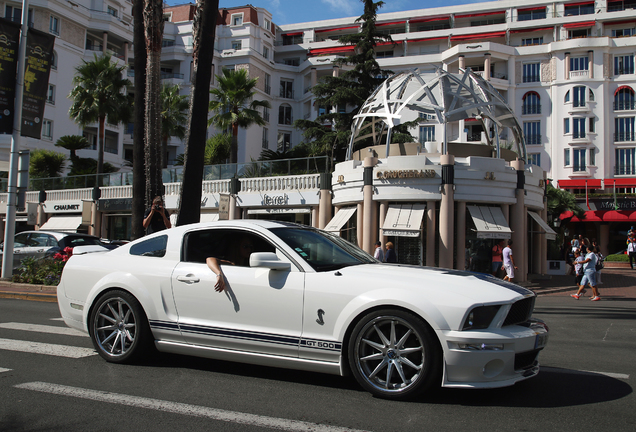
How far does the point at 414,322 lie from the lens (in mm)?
4375

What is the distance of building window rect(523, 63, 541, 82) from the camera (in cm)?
5253

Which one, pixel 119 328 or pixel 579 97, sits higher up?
pixel 579 97

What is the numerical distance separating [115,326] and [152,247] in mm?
933

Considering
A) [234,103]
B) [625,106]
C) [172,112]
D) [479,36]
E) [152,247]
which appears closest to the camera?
[152,247]

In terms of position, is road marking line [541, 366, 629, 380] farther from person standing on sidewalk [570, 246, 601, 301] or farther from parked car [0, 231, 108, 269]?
parked car [0, 231, 108, 269]

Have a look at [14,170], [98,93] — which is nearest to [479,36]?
[98,93]

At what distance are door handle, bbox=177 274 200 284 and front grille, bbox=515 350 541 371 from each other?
10.1ft

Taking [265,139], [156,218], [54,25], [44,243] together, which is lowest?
[44,243]

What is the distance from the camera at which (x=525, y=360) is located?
4.49 meters

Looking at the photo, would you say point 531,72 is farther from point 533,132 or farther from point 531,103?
point 533,132

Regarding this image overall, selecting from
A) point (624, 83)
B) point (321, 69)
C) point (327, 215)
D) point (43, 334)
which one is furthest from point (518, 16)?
point (43, 334)

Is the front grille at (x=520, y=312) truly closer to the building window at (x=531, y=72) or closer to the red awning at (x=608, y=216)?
the red awning at (x=608, y=216)

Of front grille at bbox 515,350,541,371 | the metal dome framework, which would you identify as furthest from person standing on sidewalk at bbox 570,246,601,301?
front grille at bbox 515,350,541,371

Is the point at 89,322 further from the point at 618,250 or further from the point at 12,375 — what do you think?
the point at 618,250
